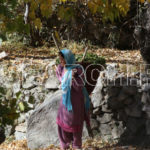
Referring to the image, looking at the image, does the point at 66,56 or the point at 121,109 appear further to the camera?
the point at 121,109

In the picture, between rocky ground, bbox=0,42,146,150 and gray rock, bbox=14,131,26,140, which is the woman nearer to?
rocky ground, bbox=0,42,146,150

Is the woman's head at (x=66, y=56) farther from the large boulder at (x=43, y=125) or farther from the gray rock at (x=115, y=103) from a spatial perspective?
the gray rock at (x=115, y=103)

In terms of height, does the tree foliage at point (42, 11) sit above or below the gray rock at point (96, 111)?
above

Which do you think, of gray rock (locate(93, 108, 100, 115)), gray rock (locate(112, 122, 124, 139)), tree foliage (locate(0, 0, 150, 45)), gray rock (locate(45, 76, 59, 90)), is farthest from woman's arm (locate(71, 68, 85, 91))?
gray rock (locate(45, 76, 59, 90))

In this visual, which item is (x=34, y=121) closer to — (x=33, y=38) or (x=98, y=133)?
(x=98, y=133)

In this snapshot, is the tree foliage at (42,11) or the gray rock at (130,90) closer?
the tree foliage at (42,11)

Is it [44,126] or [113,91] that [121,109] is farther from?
[44,126]

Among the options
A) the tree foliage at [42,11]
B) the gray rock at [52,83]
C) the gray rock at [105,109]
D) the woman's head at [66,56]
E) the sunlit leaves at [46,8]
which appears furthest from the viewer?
the gray rock at [52,83]

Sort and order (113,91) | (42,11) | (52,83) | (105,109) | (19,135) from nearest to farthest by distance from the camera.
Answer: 1. (42,11)
2. (113,91)
3. (105,109)
4. (19,135)
5. (52,83)

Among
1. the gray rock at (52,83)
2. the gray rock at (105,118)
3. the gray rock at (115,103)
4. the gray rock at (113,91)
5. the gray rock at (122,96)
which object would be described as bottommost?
the gray rock at (105,118)

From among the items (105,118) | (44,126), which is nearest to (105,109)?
(105,118)

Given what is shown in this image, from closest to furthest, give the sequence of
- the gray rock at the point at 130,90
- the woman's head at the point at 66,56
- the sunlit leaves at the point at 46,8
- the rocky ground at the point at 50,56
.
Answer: the sunlit leaves at the point at 46,8 < the woman's head at the point at 66,56 < the gray rock at the point at 130,90 < the rocky ground at the point at 50,56

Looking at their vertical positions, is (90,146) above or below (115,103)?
below

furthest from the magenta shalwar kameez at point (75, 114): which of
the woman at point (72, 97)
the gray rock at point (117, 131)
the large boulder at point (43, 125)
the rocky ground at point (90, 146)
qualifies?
the gray rock at point (117, 131)
